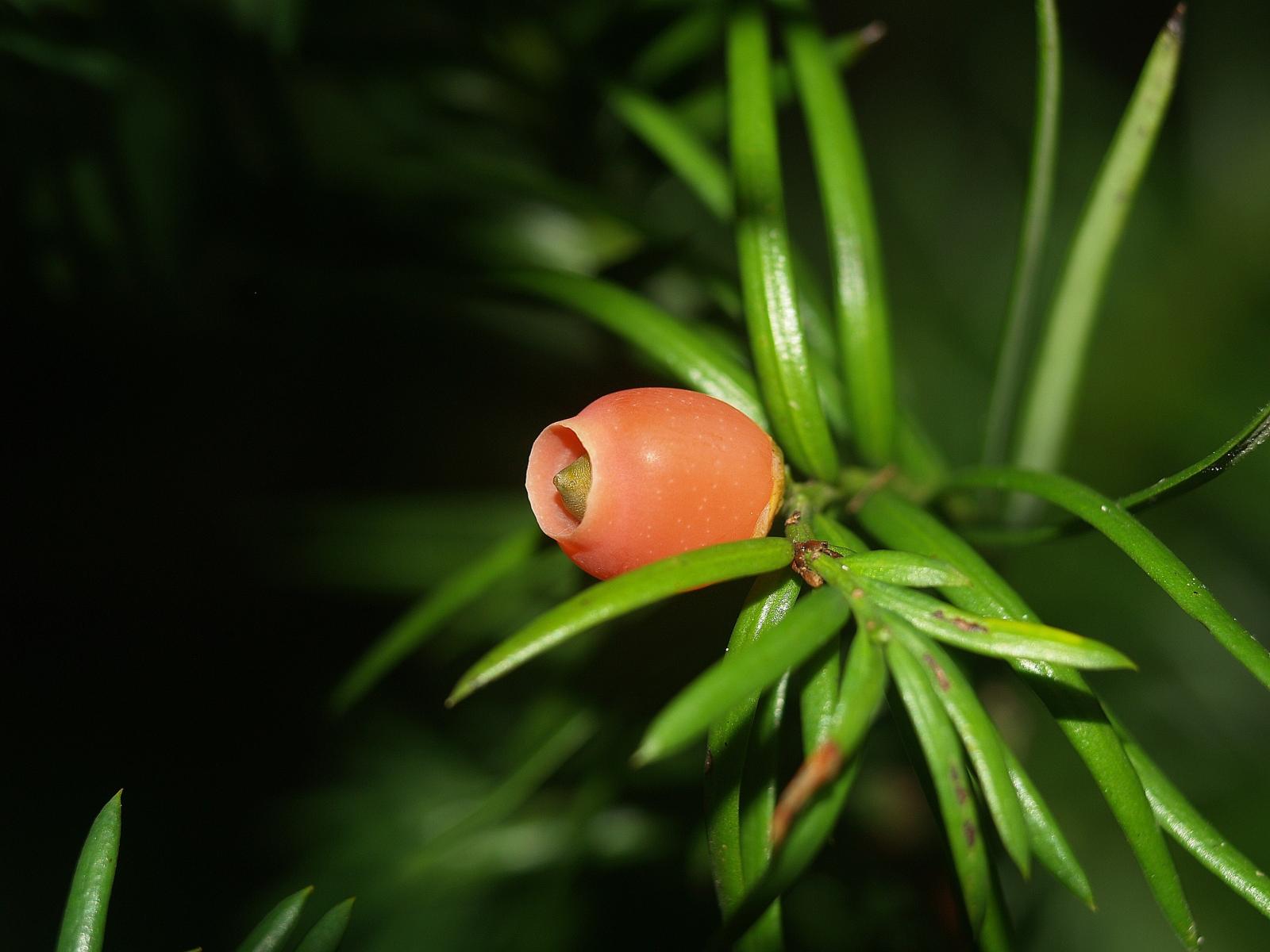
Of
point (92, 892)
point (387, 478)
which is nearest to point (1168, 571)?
point (92, 892)

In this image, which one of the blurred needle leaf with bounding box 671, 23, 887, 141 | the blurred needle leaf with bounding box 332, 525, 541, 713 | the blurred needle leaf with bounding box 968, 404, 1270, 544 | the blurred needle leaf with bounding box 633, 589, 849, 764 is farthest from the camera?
the blurred needle leaf with bounding box 671, 23, 887, 141

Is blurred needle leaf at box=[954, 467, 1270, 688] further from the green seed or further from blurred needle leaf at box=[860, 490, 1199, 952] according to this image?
the green seed

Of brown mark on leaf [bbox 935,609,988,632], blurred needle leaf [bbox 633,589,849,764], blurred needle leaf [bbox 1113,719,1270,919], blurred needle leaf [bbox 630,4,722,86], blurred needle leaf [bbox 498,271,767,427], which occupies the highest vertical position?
blurred needle leaf [bbox 630,4,722,86]

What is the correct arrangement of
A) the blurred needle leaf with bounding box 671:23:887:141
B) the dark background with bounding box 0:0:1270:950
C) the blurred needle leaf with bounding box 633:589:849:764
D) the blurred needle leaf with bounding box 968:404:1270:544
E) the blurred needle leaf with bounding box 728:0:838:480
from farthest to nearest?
the dark background with bounding box 0:0:1270:950 → the blurred needle leaf with bounding box 671:23:887:141 → the blurred needle leaf with bounding box 728:0:838:480 → the blurred needle leaf with bounding box 968:404:1270:544 → the blurred needle leaf with bounding box 633:589:849:764

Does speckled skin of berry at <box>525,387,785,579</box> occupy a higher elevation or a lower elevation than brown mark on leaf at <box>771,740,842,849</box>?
higher

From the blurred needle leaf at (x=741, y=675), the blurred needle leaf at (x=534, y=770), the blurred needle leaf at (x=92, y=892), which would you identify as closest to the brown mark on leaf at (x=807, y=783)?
the blurred needle leaf at (x=741, y=675)

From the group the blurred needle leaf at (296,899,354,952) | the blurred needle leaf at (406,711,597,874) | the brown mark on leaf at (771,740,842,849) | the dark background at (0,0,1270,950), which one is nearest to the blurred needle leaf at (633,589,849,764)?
the brown mark on leaf at (771,740,842,849)

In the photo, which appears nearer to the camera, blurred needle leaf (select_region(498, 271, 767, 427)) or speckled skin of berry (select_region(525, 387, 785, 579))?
speckled skin of berry (select_region(525, 387, 785, 579))
